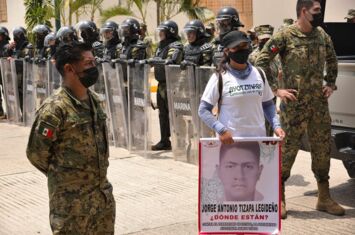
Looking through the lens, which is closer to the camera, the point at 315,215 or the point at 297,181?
the point at 315,215

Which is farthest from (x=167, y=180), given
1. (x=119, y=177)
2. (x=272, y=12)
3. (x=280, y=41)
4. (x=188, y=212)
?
(x=272, y=12)

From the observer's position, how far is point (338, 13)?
420 inches

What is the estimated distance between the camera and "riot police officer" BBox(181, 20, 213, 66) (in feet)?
26.1

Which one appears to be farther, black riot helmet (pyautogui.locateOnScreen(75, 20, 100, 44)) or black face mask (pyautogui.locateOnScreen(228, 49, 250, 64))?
black riot helmet (pyautogui.locateOnScreen(75, 20, 100, 44))

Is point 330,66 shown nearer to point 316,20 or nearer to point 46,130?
point 316,20

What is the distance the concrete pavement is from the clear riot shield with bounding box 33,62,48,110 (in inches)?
92.8

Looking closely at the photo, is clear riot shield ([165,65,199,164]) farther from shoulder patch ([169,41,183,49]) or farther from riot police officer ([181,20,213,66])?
shoulder patch ([169,41,183,49])

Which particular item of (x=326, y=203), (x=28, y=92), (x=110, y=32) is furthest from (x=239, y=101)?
(x=28, y=92)

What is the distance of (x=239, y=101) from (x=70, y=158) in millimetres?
1447

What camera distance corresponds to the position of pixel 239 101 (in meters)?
4.34

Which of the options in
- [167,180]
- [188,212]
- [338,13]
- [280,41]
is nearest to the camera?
[280,41]

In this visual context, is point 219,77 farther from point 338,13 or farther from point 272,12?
point 272,12

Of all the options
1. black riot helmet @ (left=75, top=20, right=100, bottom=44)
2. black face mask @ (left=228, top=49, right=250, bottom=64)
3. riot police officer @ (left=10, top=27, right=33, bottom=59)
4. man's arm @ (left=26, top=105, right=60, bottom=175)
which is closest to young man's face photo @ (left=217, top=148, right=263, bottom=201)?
black face mask @ (left=228, top=49, right=250, bottom=64)

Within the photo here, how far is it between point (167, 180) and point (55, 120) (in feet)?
12.9
